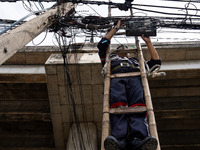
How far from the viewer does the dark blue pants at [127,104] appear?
2799mm

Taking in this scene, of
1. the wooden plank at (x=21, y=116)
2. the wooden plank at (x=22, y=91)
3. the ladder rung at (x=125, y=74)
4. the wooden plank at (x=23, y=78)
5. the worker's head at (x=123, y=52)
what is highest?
the worker's head at (x=123, y=52)

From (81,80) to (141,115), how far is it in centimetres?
314

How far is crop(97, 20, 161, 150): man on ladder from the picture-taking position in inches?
98.2

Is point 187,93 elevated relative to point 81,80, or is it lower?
lower

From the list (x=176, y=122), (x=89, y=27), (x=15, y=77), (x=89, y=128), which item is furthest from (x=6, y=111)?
(x=176, y=122)

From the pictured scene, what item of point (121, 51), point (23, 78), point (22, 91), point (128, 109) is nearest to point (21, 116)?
point (22, 91)

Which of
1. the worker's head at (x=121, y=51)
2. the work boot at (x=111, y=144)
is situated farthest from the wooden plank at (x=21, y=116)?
the work boot at (x=111, y=144)

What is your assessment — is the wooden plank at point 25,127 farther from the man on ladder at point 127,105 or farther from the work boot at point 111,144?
the work boot at point 111,144

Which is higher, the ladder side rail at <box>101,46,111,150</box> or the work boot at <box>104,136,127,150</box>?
the ladder side rail at <box>101,46,111,150</box>

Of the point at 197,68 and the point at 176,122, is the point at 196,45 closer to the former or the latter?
the point at 197,68

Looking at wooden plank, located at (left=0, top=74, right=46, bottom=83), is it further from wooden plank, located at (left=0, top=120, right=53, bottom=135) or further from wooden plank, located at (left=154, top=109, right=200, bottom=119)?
wooden plank, located at (left=154, top=109, right=200, bottom=119)

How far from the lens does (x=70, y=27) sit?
589 cm

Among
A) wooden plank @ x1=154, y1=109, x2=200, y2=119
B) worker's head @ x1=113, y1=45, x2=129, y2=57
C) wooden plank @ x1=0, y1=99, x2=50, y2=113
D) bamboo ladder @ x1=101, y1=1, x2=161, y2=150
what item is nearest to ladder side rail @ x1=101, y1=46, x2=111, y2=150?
bamboo ladder @ x1=101, y1=1, x2=161, y2=150

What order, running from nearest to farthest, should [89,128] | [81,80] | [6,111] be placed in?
[81,80], [89,128], [6,111]
